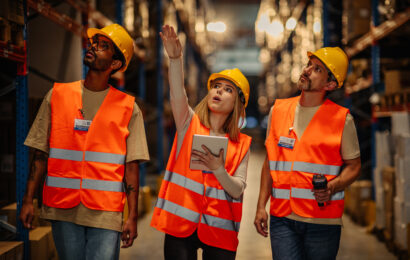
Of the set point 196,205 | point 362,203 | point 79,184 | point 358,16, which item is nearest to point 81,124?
point 79,184

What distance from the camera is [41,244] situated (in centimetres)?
379

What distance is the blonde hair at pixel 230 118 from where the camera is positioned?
256cm

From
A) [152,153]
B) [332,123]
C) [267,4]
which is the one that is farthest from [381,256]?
[267,4]

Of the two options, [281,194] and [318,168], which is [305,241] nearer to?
[281,194]

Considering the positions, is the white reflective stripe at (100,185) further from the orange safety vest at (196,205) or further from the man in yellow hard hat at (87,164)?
the orange safety vest at (196,205)

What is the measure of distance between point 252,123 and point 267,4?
94.6 feet

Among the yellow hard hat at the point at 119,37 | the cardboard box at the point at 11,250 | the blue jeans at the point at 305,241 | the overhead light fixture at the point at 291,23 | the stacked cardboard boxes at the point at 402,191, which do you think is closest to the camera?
the blue jeans at the point at 305,241

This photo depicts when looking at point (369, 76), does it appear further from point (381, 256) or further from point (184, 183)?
point (184, 183)

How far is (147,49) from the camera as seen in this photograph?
28.8 ft

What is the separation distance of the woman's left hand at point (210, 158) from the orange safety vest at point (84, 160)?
18.9 inches

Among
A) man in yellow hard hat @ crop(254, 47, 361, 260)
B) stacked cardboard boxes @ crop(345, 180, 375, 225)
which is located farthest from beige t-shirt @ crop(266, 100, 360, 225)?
stacked cardboard boxes @ crop(345, 180, 375, 225)

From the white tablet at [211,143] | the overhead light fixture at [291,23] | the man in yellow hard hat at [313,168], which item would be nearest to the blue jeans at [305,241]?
the man in yellow hard hat at [313,168]

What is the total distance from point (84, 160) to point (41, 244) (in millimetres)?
1843

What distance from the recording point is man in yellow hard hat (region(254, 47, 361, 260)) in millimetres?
2500
